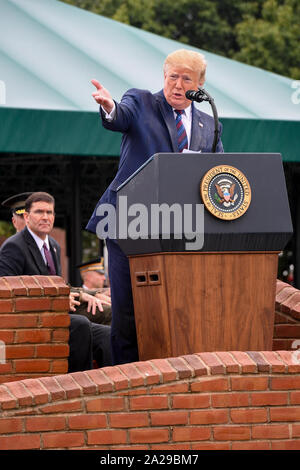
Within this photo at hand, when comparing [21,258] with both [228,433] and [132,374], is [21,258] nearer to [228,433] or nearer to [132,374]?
[132,374]

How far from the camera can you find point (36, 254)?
6.08 metres

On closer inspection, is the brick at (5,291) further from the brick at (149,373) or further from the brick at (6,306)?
the brick at (149,373)

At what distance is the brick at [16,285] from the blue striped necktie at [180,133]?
1120 millimetres

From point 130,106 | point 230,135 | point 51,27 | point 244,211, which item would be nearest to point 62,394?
point 244,211

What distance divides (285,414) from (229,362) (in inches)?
15.8

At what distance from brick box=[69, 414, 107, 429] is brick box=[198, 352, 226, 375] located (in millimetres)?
536

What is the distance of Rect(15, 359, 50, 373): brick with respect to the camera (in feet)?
15.9

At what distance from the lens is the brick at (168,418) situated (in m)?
4.22

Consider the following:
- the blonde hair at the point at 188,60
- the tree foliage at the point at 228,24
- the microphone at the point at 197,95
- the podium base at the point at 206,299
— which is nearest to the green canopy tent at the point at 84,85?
the blonde hair at the point at 188,60

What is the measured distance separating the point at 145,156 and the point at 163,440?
1.46m

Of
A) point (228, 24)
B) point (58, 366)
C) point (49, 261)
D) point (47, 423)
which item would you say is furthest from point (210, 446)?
point (228, 24)

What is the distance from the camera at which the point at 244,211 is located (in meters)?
4.27

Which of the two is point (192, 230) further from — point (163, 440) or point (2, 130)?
point (2, 130)

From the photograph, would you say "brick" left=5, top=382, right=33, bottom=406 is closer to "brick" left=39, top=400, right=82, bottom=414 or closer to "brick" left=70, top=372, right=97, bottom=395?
"brick" left=39, top=400, right=82, bottom=414
